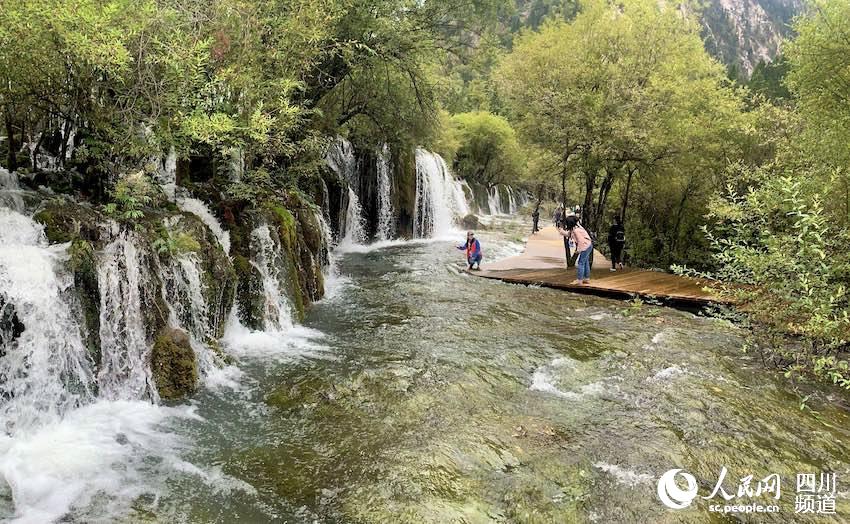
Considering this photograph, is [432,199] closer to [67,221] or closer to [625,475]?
[67,221]

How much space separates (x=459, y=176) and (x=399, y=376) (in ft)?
122

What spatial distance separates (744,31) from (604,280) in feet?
561

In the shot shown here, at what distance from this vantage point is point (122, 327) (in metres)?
6.33

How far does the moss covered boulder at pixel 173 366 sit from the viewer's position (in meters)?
6.41

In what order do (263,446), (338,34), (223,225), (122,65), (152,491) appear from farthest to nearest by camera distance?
(338,34) < (223,225) < (122,65) < (263,446) < (152,491)

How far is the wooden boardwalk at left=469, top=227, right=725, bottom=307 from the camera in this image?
468 inches

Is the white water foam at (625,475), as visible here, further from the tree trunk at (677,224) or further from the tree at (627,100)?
the tree trunk at (677,224)

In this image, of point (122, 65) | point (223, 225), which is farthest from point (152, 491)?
point (223, 225)

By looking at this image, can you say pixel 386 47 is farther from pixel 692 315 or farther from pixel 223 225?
pixel 692 315

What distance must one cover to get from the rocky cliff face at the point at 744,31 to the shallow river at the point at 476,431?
5678 inches

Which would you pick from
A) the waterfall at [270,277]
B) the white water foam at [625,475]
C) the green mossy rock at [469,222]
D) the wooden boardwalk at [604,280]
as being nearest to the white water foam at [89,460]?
the waterfall at [270,277]

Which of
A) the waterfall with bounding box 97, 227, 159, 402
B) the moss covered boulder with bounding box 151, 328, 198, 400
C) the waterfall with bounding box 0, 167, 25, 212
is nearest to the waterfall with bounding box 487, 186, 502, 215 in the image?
the waterfall with bounding box 0, 167, 25, 212

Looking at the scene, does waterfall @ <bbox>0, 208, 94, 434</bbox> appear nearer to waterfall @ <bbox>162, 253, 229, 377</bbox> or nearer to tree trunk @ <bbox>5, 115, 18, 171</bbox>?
waterfall @ <bbox>162, 253, 229, 377</bbox>

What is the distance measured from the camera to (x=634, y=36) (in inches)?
687
